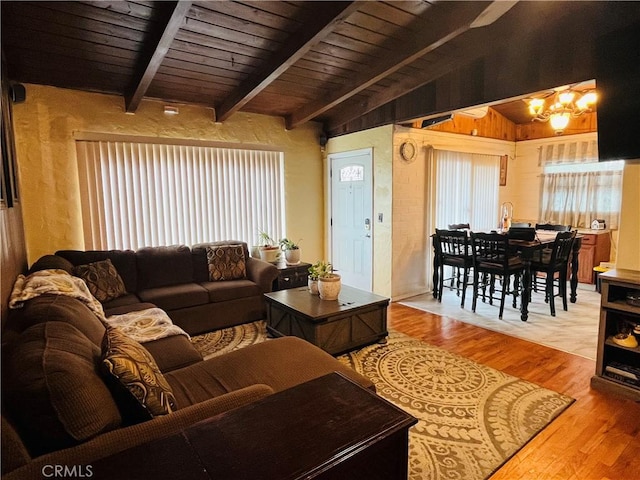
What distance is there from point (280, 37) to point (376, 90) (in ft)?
5.42

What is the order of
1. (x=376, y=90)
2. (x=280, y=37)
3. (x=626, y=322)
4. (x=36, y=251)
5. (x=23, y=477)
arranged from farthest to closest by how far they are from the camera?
(x=376, y=90) → (x=36, y=251) → (x=280, y=37) → (x=626, y=322) → (x=23, y=477)

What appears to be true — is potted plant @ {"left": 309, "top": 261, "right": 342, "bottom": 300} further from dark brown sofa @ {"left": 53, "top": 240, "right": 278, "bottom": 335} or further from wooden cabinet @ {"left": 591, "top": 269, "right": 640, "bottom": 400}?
wooden cabinet @ {"left": 591, "top": 269, "right": 640, "bottom": 400}

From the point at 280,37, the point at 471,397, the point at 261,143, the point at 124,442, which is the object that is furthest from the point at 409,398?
the point at 261,143

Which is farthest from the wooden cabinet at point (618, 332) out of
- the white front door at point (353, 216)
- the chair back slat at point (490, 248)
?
the white front door at point (353, 216)

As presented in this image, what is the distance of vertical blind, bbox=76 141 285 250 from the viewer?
4.00 metres

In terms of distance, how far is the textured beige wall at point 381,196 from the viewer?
4.64 metres

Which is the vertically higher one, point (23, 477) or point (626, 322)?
point (23, 477)

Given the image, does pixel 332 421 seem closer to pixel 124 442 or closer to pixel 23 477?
pixel 124 442

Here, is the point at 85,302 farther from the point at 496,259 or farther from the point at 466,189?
the point at 466,189

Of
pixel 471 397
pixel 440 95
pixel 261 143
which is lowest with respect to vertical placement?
pixel 471 397

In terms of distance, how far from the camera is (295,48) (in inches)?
117

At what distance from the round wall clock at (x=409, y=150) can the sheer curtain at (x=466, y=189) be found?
1.52 ft

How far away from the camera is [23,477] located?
94 cm

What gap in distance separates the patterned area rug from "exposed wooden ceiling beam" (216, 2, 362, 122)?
99.0 inches
